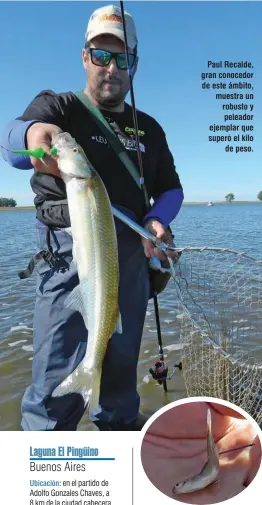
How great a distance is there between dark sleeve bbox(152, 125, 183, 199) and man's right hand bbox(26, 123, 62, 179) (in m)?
1.27

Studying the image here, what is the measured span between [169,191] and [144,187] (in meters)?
0.38

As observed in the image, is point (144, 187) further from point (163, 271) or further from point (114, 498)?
point (114, 498)

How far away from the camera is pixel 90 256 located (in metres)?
2.56

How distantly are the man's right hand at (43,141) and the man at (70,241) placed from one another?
0.22m

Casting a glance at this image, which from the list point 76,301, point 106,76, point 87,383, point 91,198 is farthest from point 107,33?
point 87,383

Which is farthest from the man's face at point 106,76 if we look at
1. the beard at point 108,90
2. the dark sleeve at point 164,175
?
the dark sleeve at point 164,175

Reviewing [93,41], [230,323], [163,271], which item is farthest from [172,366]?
[93,41]

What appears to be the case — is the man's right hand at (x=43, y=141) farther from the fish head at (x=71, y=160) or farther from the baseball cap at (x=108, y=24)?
the baseball cap at (x=108, y=24)

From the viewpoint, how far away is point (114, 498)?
2559 mm

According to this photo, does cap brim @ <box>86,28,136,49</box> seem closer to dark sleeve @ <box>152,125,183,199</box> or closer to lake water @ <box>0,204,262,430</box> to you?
dark sleeve @ <box>152,125,183,199</box>

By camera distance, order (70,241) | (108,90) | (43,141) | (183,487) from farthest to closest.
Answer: (108,90) → (70,241) → (43,141) → (183,487)

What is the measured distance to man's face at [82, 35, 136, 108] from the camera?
3.15m

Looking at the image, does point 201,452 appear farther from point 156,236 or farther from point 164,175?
point 164,175

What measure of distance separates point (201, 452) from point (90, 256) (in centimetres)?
133
